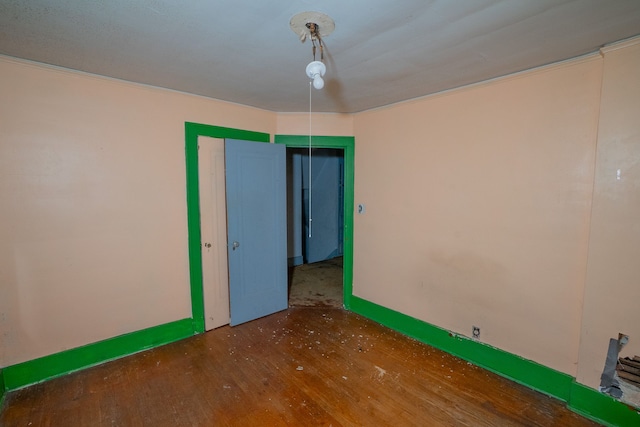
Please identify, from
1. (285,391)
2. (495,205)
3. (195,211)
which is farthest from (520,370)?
(195,211)

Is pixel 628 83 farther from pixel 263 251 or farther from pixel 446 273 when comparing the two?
pixel 263 251

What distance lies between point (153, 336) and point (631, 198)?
3875 mm

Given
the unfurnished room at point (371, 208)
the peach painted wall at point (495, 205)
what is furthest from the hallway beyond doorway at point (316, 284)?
the peach painted wall at point (495, 205)

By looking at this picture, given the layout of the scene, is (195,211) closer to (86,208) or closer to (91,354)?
(86,208)

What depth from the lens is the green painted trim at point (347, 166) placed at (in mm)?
3549

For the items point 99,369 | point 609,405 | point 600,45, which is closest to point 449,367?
point 609,405

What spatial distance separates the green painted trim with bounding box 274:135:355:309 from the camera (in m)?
3.55

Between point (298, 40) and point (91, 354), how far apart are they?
298cm

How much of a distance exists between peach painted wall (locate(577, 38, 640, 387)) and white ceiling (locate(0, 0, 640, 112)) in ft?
0.86

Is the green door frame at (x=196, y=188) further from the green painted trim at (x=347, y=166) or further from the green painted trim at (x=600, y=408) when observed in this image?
the green painted trim at (x=600, y=408)

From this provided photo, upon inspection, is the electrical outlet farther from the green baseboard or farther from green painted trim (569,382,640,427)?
green painted trim (569,382,640,427)

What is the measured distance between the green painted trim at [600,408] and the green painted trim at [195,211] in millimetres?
3230

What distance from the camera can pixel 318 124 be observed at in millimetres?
3533

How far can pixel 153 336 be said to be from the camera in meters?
Result: 2.78
